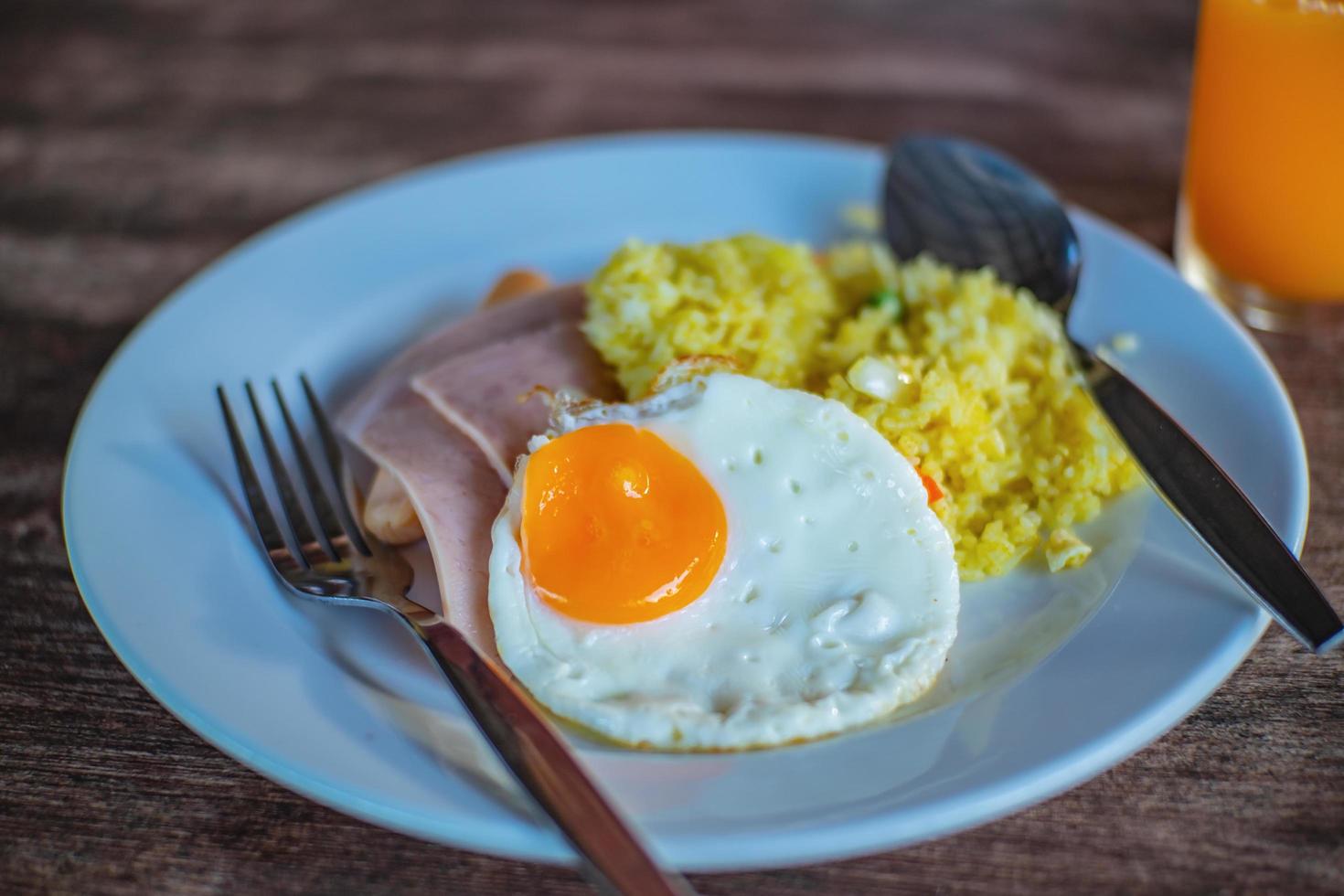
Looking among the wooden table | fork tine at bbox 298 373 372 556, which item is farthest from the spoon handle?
fork tine at bbox 298 373 372 556

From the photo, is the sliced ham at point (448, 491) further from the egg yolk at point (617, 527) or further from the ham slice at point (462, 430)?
the egg yolk at point (617, 527)

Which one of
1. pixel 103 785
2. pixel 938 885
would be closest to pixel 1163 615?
pixel 938 885

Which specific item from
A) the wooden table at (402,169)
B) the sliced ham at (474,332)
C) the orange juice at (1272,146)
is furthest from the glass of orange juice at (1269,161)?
the sliced ham at (474,332)

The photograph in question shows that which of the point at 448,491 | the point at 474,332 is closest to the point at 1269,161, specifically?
the point at 474,332

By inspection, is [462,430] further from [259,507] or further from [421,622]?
[421,622]

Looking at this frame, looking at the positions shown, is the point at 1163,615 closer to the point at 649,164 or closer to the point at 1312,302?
the point at 1312,302

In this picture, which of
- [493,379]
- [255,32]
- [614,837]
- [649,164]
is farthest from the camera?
[255,32]
